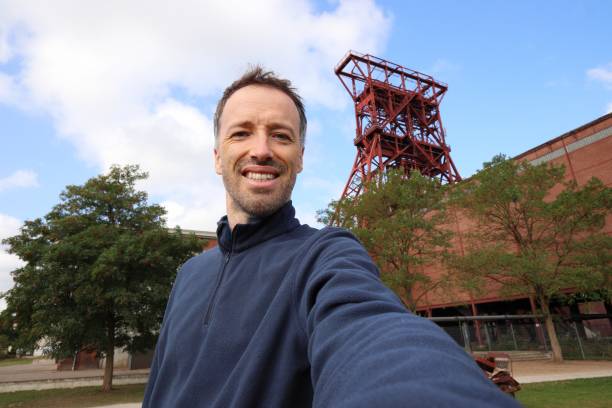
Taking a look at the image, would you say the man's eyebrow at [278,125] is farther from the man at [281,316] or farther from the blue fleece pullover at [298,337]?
the blue fleece pullover at [298,337]

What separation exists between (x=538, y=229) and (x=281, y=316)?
23.2m

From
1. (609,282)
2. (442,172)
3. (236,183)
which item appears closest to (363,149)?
(442,172)

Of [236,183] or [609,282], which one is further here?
[609,282]

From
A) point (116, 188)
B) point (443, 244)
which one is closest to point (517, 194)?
point (443, 244)

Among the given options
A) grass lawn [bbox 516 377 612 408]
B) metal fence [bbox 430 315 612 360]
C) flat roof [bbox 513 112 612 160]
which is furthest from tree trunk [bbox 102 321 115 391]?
flat roof [bbox 513 112 612 160]

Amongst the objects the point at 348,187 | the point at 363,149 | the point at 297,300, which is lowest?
the point at 297,300

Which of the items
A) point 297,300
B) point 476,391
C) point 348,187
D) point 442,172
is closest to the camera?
point 476,391

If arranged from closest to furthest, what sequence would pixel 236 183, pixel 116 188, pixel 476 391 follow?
pixel 476 391 < pixel 236 183 < pixel 116 188

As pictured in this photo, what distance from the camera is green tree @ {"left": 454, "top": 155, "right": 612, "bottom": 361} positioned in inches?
709

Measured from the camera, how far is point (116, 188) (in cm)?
1731

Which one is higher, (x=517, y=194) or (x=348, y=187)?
(x=348, y=187)

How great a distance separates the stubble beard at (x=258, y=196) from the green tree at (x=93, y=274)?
1441 cm

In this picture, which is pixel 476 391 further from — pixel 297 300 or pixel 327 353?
pixel 297 300

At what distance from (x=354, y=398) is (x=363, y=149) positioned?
125ft
